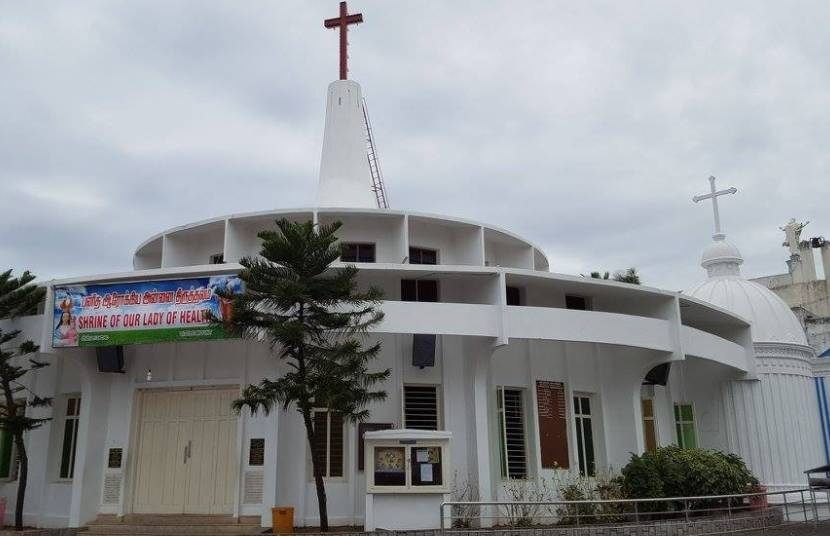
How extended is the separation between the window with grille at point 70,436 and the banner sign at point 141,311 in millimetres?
2973

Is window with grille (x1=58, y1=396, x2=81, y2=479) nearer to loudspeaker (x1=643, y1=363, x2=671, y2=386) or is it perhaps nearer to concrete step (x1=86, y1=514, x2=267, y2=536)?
concrete step (x1=86, y1=514, x2=267, y2=536)

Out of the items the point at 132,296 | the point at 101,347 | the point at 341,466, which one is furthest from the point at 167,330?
the point at 341,466

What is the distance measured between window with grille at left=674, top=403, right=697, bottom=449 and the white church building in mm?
1115

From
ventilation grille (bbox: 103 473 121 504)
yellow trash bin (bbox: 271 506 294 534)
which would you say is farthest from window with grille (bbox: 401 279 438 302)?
ventilation grille (bbox: 103 473 121 504)

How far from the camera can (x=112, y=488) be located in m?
17.7

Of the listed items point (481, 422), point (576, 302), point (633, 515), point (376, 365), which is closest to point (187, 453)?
point (376, 365)

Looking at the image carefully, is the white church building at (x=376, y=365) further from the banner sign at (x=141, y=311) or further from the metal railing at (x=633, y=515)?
the metal railing at (x=633, y=515)

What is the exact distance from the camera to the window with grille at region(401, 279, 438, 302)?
62.6 ft

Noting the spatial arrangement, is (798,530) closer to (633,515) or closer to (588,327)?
(633,515)

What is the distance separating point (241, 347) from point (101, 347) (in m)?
3.11

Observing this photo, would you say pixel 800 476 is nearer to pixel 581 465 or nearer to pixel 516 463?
pixel 581 465

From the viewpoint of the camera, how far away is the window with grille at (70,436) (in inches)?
746

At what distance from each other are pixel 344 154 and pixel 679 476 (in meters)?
13.5

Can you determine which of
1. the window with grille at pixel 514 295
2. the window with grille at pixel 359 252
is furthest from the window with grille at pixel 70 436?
the window with grille at pixel 514 295
